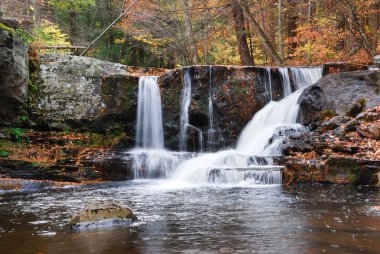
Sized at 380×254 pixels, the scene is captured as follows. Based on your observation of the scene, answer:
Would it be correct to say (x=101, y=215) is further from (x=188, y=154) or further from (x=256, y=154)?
(x=256, y=154)

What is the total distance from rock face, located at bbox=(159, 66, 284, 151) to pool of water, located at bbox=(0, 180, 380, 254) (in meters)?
4.76

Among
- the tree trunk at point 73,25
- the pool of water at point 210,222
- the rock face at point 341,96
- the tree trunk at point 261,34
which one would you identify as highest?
the tree trunk at point 73,25

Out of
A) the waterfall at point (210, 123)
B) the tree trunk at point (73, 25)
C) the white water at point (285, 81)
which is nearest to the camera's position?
the waterfall at point (210, 123)

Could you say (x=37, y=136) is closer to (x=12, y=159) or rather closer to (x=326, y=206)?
(x=12, y=159)

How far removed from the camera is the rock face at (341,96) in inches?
476

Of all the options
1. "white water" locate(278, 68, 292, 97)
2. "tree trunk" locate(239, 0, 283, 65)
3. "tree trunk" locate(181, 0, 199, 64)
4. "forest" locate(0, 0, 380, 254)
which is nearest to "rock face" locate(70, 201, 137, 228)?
"forest" locate(0, 0, 380, 254)

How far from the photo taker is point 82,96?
43.1ft

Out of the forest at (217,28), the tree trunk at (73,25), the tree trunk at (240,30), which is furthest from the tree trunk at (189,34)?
the tree trunk at (73,25)

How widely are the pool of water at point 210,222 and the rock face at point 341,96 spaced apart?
164 inches

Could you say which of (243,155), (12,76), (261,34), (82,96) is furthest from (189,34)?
(243,155)

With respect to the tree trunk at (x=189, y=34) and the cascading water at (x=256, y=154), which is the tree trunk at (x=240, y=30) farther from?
the cascading water at (x=256, y=154)

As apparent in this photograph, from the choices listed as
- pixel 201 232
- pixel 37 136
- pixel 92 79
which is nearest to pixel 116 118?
pixel 92 79

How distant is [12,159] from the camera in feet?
35.2

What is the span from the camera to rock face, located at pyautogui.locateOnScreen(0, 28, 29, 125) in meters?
10.8
